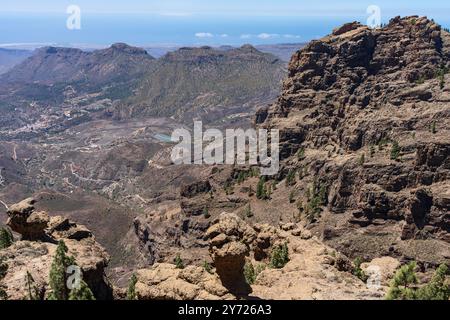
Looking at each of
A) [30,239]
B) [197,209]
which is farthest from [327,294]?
[197,209]

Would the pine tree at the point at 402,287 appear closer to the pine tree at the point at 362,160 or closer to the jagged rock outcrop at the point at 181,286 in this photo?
Answer: the jagged rock outcrop at the point at 181,286

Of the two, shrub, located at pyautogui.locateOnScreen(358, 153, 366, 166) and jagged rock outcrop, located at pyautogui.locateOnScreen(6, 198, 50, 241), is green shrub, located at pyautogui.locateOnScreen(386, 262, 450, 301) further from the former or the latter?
shrub, located at pyautogui.locateOnScreen(358, 153, 366, 166)

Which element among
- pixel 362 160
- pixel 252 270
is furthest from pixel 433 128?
pixel 252 270

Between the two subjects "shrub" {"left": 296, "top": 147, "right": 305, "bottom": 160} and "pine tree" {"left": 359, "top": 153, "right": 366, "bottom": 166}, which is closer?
"pine tree" {"left": 359, "top": 153, "right": 366, "bottom": 166}

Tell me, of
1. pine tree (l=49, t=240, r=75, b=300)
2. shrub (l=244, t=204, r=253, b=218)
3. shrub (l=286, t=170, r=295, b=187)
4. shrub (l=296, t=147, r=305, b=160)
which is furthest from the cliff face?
pine tree (l=49, t=240, r=75, b=300)

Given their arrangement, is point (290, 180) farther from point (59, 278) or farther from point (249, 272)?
point (59, 278)

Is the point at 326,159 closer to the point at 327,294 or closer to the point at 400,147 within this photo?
the point at 400,147
